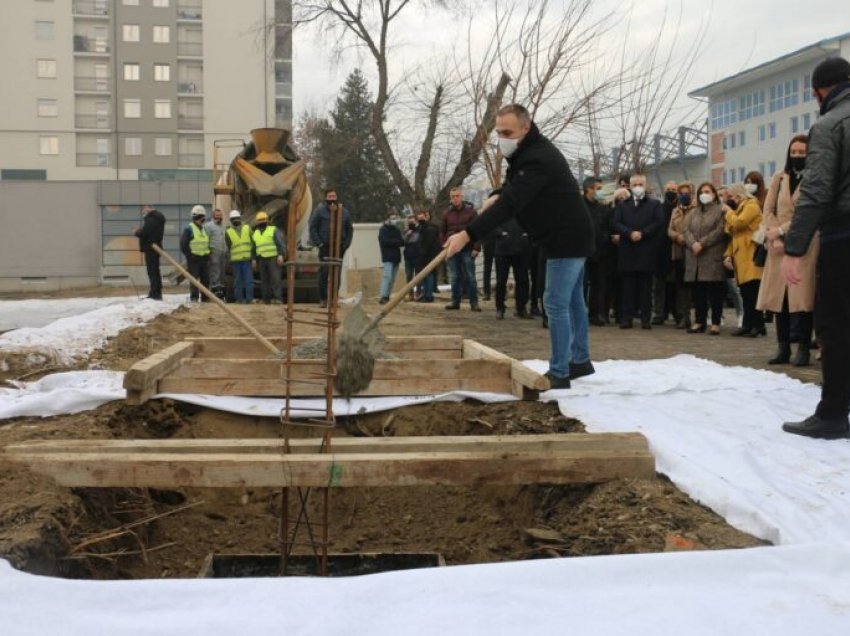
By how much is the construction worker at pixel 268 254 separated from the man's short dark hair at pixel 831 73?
34.1ft

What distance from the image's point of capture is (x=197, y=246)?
540 inches

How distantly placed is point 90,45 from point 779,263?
1977 inches

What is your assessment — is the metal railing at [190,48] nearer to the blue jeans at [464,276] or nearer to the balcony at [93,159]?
the balcony at [93,159]

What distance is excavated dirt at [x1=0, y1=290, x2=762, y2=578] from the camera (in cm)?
297

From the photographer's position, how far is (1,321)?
46.5 ft

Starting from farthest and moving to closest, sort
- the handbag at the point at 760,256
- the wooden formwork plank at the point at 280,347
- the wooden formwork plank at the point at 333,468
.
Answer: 1. the handbag at the point at 760,256
2. the wooden formwork plank at the point at 280,347
3. the wooden formwork plank at the point at 333,468

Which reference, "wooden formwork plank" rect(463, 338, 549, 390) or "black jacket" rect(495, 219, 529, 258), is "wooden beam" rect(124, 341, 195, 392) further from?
"black jacket" rect(495, 219, 529, 258)

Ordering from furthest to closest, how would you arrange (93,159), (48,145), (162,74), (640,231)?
(162,74), (93,159), (48,145), (640,231)

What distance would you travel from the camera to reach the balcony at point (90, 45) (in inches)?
1908

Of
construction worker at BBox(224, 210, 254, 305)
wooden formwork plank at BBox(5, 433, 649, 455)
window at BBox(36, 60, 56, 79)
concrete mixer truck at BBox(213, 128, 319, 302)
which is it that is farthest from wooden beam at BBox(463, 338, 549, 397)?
window at BBox(36, 60, 56, 79)

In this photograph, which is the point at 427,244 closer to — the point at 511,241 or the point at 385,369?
the point at 511,241

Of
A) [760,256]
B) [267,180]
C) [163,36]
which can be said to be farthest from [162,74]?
[760,256]

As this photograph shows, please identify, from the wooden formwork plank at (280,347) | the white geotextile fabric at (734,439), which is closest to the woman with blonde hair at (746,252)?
the white geotextile fabric at (734,439)

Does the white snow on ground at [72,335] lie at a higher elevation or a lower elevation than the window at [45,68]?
lower
